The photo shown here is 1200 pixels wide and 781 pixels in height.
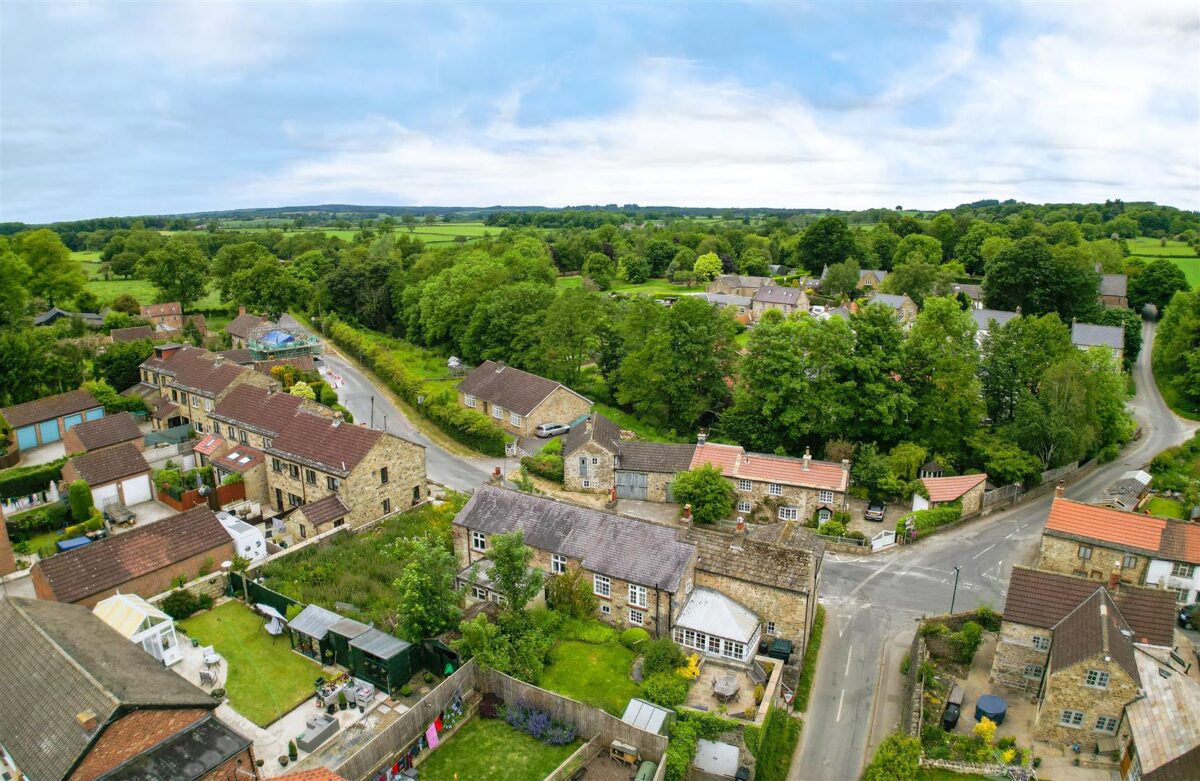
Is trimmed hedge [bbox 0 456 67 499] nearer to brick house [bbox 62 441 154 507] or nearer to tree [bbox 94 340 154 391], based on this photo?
brick house [bbox 62 441 154 507]

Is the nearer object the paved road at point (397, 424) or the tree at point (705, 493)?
the tree at point (705, 493)

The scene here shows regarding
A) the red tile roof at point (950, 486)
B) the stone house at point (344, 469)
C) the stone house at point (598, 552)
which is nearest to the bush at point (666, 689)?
the stone house at point (598, 552)

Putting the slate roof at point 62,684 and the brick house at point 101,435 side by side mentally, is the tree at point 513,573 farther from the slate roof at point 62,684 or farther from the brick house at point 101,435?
the brick house at point 101,435

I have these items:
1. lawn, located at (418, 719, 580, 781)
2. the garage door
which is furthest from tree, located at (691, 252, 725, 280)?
lawn, located at (418, 719, 580, 781)

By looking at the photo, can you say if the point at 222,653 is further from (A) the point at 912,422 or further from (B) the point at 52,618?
(A) the point at 912,422

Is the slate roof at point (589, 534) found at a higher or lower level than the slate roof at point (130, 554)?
higher
